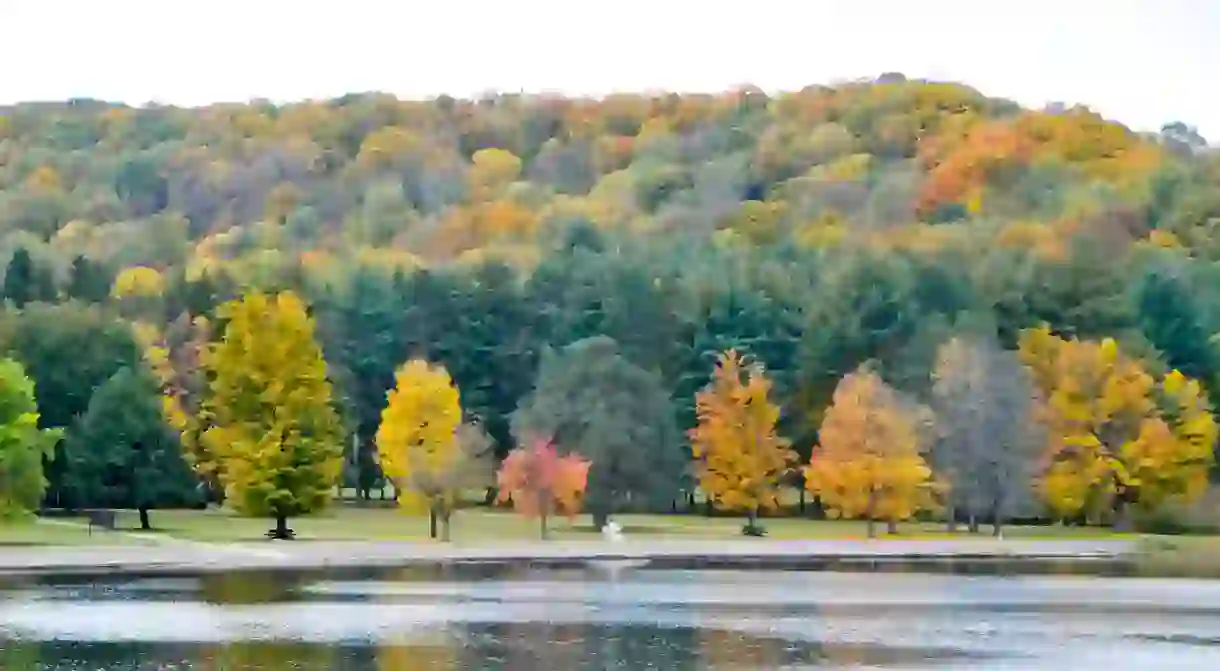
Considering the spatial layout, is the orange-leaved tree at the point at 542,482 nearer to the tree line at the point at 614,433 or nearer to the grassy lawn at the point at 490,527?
the tree line at the point at 614,433

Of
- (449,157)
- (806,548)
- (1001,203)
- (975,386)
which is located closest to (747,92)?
(449,157)

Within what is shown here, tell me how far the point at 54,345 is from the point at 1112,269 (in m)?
50.0

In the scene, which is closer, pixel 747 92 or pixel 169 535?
pixel 169 535

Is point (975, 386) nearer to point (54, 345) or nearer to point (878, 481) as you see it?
point (878, 481)

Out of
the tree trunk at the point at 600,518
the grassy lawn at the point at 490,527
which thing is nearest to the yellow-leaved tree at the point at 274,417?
the grassy lawn at the point at 490,527

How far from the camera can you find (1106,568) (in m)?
60.9

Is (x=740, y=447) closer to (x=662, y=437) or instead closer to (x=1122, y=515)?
(x=662, y=437)

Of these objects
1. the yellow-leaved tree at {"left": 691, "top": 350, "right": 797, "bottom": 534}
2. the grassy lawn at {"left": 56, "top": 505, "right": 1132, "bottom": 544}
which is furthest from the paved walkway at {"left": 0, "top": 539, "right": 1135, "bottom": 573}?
the yellow-leaved tree at {"left": 691, "top": 350, "right": 797, "bottom": 534}

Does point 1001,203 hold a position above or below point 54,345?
above

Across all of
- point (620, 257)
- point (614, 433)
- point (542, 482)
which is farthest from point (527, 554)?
point (620, 257)

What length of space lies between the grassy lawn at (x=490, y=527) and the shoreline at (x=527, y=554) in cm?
400

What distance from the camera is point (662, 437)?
8375 cm

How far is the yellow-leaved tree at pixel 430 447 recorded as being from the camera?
2896 inches

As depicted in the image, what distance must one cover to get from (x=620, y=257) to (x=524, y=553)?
43.3 m
